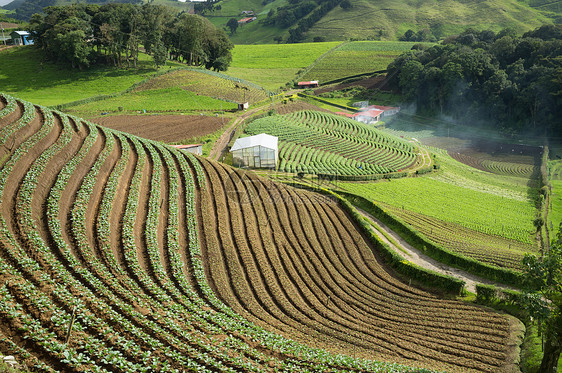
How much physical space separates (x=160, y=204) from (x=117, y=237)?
5473 mm

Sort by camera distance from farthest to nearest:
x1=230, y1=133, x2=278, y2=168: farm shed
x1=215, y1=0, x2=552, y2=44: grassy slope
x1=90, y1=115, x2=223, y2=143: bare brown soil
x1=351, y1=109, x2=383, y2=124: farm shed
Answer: x1=215, y1=0, x2=552, y2=44: grassy slope
x1=351, y1=109, x2=383, y2=124: farm shed
x1=90, y1=115, x2=223, y2=143: bare brown soil
x1=230, y1=133, x2=278, y2=168: farm shed

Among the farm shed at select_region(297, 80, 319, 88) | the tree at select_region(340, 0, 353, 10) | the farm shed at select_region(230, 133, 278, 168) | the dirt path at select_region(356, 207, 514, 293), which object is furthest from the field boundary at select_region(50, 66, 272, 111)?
the tree at select_region(340, 0, 353, 10)

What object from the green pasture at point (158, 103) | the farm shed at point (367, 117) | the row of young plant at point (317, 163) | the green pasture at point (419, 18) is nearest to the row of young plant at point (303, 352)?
the row of young plant at point (317, 163)

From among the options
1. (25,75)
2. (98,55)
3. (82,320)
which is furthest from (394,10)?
(82,320)

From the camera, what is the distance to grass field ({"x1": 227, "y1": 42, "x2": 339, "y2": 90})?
11312cm

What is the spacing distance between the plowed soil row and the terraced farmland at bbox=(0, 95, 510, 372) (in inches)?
4.5

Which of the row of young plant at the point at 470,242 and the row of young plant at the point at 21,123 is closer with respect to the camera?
the row of young plant at the point at 21,123

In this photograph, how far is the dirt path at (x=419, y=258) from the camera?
31219 millimetres

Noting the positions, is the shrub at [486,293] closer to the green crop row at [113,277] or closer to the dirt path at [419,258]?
the dirt path at [419,258]

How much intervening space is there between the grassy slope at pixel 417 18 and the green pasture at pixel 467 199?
116896 mm

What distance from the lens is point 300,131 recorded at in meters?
69.9

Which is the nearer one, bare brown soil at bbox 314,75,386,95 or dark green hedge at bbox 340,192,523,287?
dark green hedge at bbox 340,192,523,287

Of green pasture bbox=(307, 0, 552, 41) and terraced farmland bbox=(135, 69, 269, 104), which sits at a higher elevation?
green pasture bbox=(307, 0, 552, 41)

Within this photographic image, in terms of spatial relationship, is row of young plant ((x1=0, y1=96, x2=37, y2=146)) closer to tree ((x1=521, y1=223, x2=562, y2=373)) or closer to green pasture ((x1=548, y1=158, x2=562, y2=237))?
tree ((x1=521, y1=223, x2=562, y2=373))
